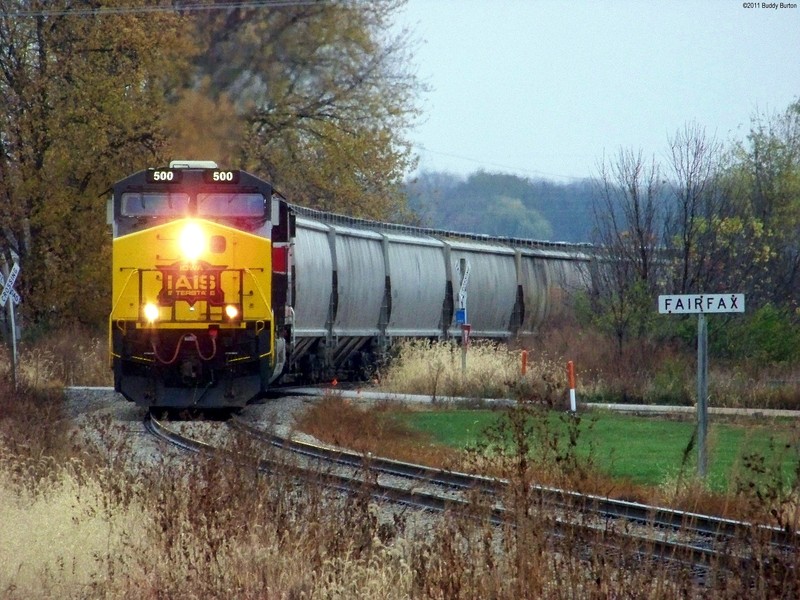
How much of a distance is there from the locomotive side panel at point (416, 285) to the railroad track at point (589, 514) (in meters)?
13.8

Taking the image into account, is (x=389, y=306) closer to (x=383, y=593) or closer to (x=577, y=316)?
(x=577, y=316)

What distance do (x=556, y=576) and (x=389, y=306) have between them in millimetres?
23032

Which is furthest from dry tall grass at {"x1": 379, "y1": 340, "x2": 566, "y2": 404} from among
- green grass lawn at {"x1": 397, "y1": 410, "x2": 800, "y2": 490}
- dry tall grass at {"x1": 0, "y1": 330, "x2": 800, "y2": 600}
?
dry tall grass at {"x1": 0, "y1": 330, "x2": 800, "y2": 600}

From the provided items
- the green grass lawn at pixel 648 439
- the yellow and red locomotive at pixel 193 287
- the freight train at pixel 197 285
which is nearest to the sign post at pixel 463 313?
the green grass lawn at pixel 648 439

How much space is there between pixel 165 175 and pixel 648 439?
7.53 m

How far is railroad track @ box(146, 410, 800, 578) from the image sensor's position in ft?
20.9

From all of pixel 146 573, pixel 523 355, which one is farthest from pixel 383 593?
pixel 523 355

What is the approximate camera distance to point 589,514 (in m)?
6.84

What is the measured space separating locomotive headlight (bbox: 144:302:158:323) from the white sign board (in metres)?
7.63

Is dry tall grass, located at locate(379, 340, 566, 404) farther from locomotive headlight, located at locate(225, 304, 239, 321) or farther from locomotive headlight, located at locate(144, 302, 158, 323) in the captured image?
locomotive headlight, located at locate(144, 302, 158, 323)

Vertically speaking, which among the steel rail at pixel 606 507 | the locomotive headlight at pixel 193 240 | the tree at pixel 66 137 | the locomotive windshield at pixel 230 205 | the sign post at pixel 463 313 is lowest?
the steel rail at pixel 606 507

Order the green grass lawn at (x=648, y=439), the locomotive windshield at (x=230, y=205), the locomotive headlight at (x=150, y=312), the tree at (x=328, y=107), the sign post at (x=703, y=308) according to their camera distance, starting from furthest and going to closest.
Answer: the tree at (x=328, y=107) → the locomotive windshield at (x=230, y=205) → the locomotive headlight at (x=150, y=312) → the green grass lawn at (x=648, y=439) → the sign post at (x=703, y=308)

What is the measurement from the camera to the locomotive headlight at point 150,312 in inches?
680

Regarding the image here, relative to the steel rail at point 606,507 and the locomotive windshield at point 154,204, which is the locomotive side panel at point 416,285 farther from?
the steel rail at point 606,507
